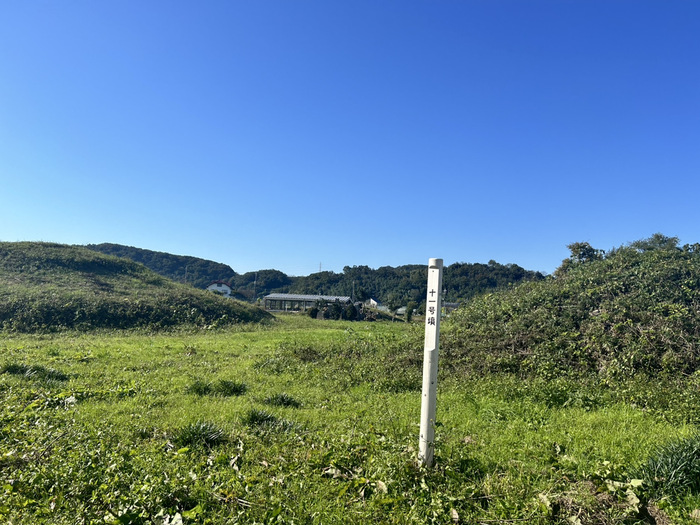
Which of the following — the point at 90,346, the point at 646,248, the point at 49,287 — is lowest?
the point at 90,346

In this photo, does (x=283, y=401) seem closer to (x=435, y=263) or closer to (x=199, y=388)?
(x=199, y=388)

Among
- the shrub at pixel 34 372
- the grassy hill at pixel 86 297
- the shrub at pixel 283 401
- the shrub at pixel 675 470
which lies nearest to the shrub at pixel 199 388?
the shrub at pixel 283 401

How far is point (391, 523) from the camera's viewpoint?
123 inches

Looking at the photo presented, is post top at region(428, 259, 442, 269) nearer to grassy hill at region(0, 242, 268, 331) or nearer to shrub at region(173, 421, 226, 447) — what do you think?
shrub at region(173, 421, 226, 447)

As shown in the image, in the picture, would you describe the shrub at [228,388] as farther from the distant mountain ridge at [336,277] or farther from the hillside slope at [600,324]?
the distant mountain ridge at [336,277]

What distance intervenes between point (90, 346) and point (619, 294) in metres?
14.2

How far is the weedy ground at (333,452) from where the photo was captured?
3.21 meters

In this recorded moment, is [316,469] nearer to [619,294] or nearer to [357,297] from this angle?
[619,294]

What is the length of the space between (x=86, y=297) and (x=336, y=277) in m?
62.3

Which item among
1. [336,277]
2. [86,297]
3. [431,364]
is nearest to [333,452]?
[431,364]

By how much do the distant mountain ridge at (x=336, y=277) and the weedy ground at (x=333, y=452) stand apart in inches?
1507

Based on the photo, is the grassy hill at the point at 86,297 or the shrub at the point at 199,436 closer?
the shrub at the point at 199,436

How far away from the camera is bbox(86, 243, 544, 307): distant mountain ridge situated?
161ft

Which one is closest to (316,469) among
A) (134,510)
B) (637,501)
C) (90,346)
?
(134,510)
